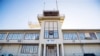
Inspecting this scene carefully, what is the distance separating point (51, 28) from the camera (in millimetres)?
16516

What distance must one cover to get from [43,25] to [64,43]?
15.5ft

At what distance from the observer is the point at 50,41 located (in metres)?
14.8

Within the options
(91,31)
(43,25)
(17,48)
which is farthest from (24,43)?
(91,31)

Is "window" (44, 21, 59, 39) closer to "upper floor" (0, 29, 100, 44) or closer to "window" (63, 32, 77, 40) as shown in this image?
"upper floor" (0, 29, 100, 44)

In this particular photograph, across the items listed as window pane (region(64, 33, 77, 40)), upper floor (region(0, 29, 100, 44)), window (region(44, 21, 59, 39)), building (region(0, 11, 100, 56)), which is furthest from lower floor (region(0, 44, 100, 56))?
window (region(44, 21, 59, 39))

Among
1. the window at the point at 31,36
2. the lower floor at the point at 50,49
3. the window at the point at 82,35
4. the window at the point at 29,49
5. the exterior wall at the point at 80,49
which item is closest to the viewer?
the lower floor at the point at 50,49

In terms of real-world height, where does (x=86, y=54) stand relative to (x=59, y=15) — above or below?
below

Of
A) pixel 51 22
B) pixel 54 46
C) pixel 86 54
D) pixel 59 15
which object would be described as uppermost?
pixel 59 15

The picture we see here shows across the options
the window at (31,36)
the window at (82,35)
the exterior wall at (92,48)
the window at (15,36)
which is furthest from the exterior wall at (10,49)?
the exterior wall at (92,48)

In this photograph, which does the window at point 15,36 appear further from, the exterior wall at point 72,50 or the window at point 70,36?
the exterior wall at point 72,50

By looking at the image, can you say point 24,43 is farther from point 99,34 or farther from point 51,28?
point 99,34

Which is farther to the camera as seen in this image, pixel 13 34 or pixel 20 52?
pixel 13 34

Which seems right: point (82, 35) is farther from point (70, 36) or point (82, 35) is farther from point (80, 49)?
point (80, 49)

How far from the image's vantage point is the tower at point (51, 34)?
1454 centimetres
